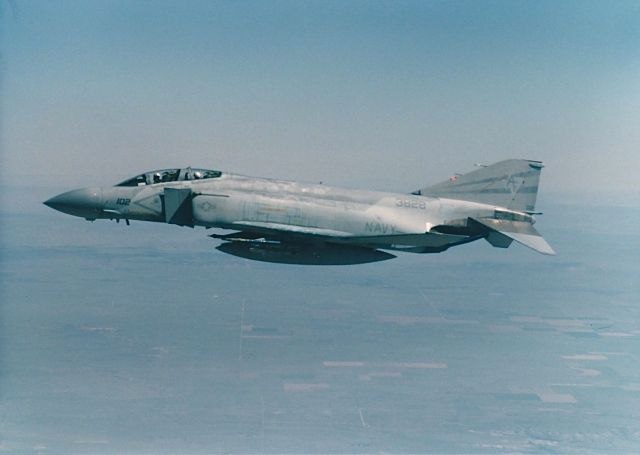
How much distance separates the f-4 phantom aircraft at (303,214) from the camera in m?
16.3

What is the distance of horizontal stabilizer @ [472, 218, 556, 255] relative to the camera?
16.0m

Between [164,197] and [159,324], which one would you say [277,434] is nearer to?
[159,324]

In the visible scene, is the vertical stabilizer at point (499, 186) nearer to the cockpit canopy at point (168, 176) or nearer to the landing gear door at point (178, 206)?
the cockpit canopy at point (168, 176)

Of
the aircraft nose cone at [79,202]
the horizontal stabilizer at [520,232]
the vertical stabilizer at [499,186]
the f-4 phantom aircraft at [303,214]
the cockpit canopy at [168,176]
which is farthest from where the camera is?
the vertical stabilizer at [499,186]

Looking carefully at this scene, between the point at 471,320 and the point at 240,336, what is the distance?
22.8 meters

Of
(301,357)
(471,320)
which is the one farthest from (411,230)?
(471,320)

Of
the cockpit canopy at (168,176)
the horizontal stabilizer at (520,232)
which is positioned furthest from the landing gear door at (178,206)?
the horizontal stabilizer at (520,232)

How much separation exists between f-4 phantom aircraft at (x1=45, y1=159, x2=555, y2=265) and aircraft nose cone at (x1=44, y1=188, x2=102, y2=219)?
26 mm

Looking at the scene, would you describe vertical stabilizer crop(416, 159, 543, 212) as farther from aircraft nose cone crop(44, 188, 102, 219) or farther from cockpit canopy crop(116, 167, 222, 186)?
aircraft nose cone crop(44, 188, 102, 219)

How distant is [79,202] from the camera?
54.4 feet

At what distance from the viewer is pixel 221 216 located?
16.3 m

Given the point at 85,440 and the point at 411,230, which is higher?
the point at 411,230

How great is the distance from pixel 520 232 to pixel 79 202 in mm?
11732

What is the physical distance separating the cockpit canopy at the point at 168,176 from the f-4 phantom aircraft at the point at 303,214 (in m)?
0.03
